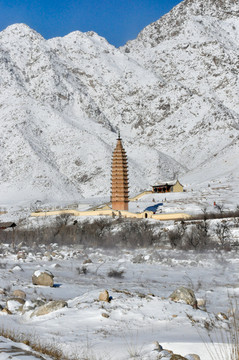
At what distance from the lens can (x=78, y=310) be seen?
34.2 ft

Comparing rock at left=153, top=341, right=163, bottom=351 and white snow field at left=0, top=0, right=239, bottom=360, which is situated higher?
white snow field at left=0, top=0, right=239, bottom=360

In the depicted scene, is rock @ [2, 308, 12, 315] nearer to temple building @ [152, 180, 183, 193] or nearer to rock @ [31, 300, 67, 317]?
rock @ [31, 300, 67, 317]

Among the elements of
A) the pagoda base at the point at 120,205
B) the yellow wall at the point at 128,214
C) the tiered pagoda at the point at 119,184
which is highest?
the tiered pagoda at the point at 119,184

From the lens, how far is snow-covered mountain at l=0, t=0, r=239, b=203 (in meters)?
124

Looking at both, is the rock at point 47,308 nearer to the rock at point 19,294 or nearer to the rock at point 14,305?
the rock at point 14,305

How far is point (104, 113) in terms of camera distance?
594 feet

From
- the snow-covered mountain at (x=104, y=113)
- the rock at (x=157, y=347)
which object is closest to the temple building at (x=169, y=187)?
the snow-covered mountain at (x=104, y=113)

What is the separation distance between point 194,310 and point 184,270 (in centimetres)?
1342

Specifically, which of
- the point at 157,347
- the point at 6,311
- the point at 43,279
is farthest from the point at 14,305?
the point at 157,347

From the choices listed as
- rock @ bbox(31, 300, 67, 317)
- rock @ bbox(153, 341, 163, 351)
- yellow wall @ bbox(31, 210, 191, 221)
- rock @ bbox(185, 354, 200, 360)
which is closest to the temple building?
yellow wall @ bbox(31, 210, 191, 221)

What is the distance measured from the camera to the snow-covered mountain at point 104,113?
124250mm

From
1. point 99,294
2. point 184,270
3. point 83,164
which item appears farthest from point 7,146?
point 99,294

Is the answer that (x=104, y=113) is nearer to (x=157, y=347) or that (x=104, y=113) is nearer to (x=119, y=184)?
(x=119, y=184)

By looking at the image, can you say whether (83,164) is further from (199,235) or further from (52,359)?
(52,359)
